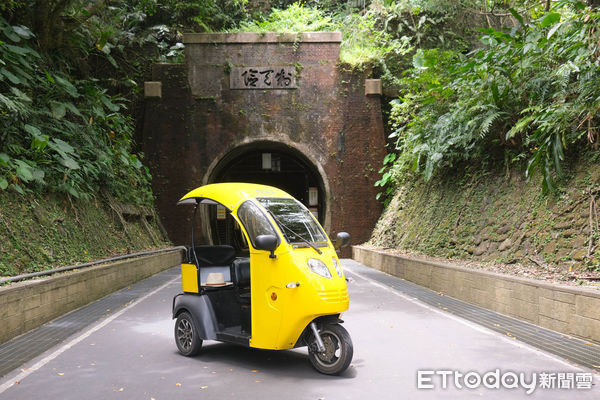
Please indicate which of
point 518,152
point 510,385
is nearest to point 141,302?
point 510,385

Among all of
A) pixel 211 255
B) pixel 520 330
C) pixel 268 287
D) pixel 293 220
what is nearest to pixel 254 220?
pixel 293 220

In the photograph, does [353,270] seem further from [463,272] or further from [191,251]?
[191,251]

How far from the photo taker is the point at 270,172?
28141mm

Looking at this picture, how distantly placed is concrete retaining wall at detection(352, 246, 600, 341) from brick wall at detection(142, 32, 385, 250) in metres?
9.23

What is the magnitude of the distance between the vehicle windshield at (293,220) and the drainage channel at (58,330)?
328 centimetres

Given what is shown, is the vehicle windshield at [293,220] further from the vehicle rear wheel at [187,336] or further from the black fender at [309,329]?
the vehicle rear wheel at [187,336]

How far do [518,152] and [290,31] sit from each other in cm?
1291

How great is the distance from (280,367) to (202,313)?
115 centimetres

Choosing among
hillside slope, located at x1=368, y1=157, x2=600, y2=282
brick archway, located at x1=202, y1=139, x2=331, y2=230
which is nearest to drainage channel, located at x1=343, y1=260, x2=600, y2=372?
hillside slope, located at x1=368, y1=157, x2=600, y2=282

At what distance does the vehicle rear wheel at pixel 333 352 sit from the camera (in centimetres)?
529

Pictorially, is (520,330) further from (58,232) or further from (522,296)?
(58,232)

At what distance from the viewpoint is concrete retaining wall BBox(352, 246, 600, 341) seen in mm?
6477

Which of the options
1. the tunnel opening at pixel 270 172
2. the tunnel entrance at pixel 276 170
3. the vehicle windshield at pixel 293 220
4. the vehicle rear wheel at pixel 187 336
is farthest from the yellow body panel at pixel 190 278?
the tunnel entrance at pixel 276 170

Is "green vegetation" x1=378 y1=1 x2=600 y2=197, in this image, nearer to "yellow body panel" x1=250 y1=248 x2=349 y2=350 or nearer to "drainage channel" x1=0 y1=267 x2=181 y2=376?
"yellow body panel" x1=250 y1=248 x2=349 y2=350
